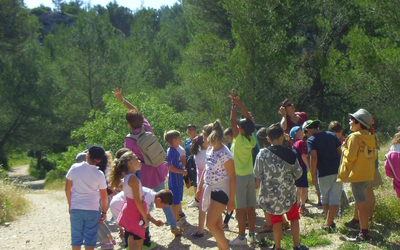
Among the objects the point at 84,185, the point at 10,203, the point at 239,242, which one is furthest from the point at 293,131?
the point at 10,203

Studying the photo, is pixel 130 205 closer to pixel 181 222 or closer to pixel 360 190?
pixel 181 222

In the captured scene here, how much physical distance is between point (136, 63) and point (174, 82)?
271 centimetres

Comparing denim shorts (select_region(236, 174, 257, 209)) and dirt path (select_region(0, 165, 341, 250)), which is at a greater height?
denim shorts (select_region(236, 174, 257, 209))

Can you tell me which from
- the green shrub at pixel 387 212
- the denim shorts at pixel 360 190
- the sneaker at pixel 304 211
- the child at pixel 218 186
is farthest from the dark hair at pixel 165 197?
the green shrub at pixel 387 212

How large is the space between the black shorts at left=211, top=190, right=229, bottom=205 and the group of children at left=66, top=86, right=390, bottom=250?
1cm

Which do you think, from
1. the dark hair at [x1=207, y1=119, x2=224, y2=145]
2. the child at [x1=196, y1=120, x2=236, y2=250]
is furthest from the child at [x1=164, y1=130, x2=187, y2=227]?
the dark hair at [x1=207, y1=119, x2=224, y2=145]

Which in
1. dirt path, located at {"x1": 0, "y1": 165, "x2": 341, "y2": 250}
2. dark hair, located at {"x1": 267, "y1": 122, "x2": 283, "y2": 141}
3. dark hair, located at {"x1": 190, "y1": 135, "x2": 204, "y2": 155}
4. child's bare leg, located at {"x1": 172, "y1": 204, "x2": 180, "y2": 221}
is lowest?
dirt path, located at {"x1": 0, "y1": 165, "x2": 341, "y2": 250}

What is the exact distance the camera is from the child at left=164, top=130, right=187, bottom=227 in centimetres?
732

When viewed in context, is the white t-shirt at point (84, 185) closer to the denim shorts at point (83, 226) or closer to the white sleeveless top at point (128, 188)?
the denim shorts at point (83, 226)

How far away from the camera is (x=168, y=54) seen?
33500mm

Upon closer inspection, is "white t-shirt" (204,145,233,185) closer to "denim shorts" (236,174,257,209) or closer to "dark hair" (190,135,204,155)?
"denim shorts" (236,174,257,209)

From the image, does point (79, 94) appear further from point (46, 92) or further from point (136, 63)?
point (136, 63)

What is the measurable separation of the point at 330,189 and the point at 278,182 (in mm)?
1245

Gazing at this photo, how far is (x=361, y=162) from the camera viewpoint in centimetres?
610
